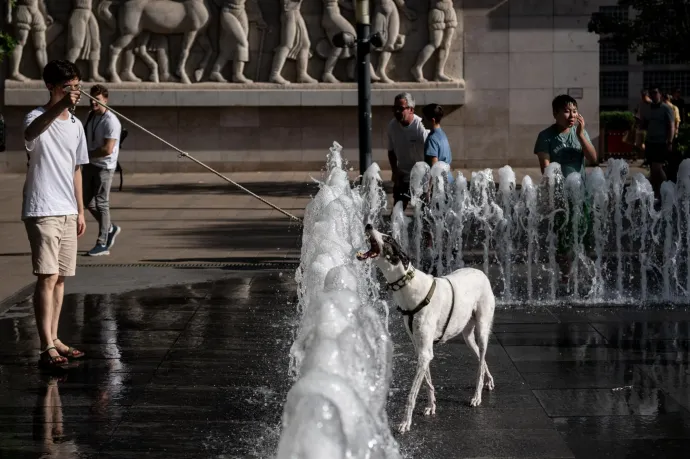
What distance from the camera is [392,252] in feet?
21.2

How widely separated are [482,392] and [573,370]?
859 mm

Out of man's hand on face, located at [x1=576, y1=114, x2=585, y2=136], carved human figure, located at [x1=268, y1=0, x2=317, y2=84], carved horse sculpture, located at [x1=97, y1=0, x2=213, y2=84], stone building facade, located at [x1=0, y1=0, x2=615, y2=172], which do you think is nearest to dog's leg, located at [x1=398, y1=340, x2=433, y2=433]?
man's hand on face, located at [x1=576, y1=114, x2=585, y2=136]

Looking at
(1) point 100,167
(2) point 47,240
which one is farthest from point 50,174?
(1) point 100,167

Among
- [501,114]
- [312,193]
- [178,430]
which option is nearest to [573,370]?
[178,430]

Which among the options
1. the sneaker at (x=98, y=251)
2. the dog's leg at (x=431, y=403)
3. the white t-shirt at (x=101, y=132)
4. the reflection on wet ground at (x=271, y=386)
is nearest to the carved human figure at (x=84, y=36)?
the white t-shirt at (x=101, y=132)

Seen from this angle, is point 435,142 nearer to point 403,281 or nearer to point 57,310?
point 57,310

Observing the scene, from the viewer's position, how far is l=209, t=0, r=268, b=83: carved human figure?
83.8 ft

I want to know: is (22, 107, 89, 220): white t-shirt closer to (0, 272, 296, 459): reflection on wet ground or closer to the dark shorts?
(0, 272, 296, 459): reflection on wet ground

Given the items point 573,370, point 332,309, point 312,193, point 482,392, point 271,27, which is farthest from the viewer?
point 271,27

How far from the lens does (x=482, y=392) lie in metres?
7.36

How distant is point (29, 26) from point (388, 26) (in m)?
7.39

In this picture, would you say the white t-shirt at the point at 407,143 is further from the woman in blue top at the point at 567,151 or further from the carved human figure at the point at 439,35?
the carved human figure at the point at 439,35

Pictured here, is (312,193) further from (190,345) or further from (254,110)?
(190,345)

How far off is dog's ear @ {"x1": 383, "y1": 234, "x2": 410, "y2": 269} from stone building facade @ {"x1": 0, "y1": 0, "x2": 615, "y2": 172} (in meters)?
19.3
